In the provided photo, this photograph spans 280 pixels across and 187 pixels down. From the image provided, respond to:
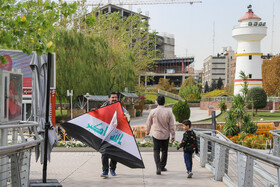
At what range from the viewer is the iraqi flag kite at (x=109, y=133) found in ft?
23.6

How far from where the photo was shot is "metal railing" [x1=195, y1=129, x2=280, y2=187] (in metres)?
4.72

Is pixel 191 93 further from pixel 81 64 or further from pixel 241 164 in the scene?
pixel 241 164

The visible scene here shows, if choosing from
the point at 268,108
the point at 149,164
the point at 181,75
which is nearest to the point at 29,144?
the point at 149,164

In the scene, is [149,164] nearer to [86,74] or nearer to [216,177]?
[216,177]

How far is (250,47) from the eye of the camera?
4662 centimetres

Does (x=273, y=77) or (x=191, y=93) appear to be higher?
(x=273, y=77)

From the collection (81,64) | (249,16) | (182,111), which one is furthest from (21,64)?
(249,16)

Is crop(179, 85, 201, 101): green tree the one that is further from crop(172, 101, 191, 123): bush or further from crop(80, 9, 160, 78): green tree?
crop(172, 101, 191, 123): bush

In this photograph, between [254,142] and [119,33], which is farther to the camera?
[119,33]

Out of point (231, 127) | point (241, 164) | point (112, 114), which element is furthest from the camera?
point (231, 127)

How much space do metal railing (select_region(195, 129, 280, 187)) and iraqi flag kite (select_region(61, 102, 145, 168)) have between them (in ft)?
5.39

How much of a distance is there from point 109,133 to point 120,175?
44.3 inches

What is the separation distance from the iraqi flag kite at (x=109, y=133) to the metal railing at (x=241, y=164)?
164cm

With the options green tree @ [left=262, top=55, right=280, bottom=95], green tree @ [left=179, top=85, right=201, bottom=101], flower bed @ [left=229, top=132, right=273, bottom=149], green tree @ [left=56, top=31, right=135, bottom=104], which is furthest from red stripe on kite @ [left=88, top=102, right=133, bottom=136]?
green tree @ [left=179, top=85, right=201, bottom=101]
